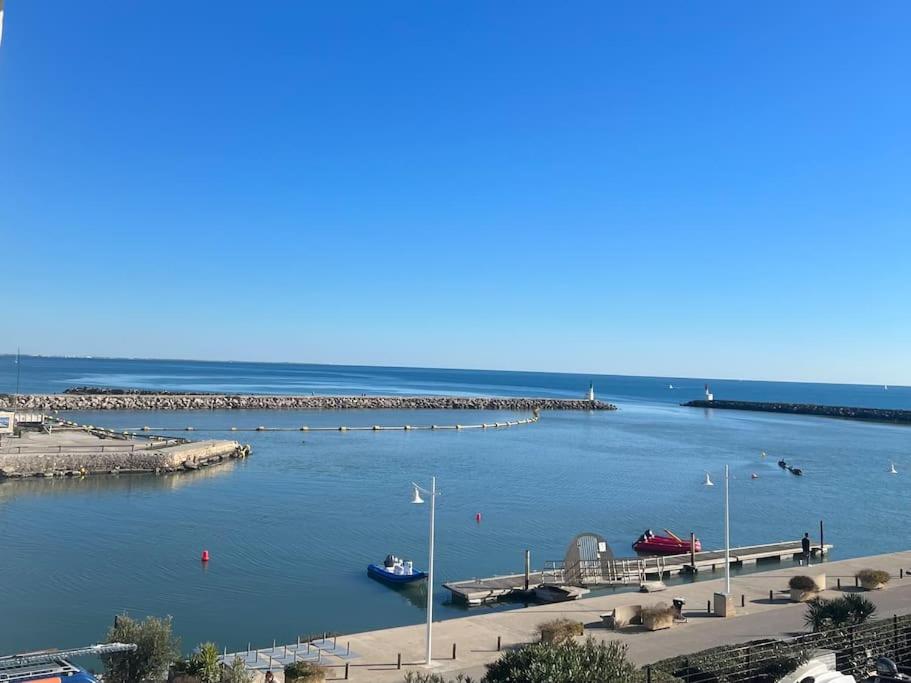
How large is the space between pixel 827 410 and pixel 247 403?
11843 cm

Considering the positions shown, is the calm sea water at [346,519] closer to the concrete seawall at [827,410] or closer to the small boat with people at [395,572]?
the small boat with people at [395,572]

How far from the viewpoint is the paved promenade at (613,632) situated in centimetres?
1978

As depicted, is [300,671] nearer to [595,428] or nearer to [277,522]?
[277,522]

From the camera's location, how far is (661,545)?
1545 inches

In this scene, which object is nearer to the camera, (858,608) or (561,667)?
(561,667)

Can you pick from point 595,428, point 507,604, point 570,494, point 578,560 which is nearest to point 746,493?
point 570,494

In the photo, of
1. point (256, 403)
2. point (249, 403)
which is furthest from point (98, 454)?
point (256, 403)

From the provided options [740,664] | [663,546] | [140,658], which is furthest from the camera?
[663,546]

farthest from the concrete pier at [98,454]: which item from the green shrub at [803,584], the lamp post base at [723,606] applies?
the green shrub at [803,584]

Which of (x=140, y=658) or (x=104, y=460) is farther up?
(x=140, y=658)

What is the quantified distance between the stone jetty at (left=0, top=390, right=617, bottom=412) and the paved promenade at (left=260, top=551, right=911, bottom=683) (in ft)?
290

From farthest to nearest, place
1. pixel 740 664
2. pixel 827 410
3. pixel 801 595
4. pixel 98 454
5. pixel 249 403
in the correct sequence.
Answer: pixel 827 410 → pixel 249 403 → pixel 98 454 → pixel 801 595 → pixel 740 664

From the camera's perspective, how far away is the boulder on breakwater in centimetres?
11400

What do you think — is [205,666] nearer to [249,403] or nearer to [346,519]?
[346,519]
